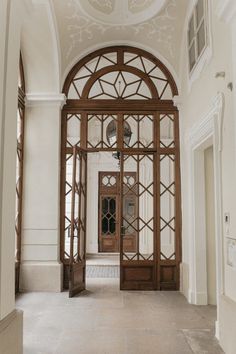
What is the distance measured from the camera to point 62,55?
18.7 feet

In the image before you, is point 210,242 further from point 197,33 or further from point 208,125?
point 197,33

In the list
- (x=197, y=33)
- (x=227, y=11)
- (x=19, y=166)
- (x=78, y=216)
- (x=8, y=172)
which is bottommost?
(x=78, y=216)

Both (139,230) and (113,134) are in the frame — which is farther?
(113,134)

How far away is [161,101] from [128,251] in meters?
2.66

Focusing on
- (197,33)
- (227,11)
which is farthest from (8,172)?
(197,33)

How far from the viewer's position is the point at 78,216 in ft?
17.9

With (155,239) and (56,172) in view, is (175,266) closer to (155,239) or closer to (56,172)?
(155,239)

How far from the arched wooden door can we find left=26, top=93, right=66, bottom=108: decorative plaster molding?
0.22 metres

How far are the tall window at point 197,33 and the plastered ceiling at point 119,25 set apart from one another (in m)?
0.46

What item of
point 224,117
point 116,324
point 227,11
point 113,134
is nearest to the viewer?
point 227,11

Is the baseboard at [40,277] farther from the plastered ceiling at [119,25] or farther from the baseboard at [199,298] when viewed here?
the plastered ceiling at [119,25]

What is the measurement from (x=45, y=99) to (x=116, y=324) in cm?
368

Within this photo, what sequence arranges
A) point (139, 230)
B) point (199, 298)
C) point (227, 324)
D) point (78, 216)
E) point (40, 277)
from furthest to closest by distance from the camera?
point (139, 230) → point (78, 216) → point (40, 277) → point (199, 298) → point (227, 324)

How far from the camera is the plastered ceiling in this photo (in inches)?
198
